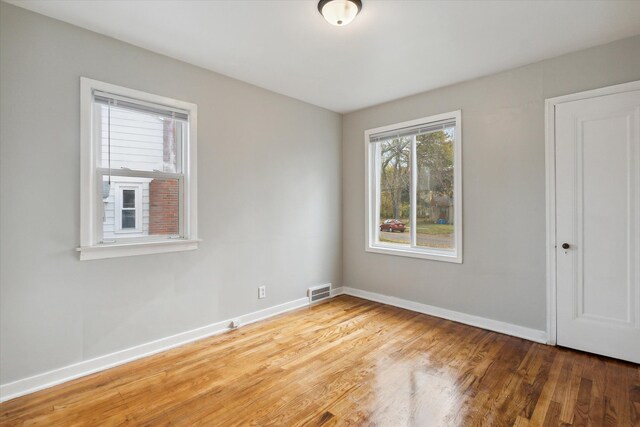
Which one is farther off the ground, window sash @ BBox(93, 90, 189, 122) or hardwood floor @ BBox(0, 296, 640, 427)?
window sash @ BBox(93, 90, 189, 122)

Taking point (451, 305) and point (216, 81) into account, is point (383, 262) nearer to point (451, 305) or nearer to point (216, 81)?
point (451, 305)

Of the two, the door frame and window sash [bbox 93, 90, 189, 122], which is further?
the door frame

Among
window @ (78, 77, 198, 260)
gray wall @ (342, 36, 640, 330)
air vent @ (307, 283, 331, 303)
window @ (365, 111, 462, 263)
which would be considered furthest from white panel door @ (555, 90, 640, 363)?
window @ (78, 77, 198, 260)

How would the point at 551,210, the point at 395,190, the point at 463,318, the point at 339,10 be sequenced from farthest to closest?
the point at 395,190
the point at 463,318
the point at 551,210
the point at 339,10

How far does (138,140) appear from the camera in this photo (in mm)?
2750

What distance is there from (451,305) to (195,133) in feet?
10.6

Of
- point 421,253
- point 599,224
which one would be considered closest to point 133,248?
point 421,253

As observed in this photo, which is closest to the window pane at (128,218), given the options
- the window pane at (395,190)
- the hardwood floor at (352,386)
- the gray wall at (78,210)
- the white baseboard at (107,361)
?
the gray wall at (78,210)

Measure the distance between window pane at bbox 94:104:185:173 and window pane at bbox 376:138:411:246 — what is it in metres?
2.53

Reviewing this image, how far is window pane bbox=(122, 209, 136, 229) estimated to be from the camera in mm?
2668

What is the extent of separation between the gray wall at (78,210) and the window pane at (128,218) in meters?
0.29

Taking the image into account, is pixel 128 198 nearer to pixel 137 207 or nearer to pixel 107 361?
pixel 137 207

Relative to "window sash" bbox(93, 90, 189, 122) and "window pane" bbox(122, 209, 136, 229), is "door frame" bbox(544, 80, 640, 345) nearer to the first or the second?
"window sash" bbox(93, 90, 189, 122)

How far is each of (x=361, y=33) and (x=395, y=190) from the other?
2.12 meters
